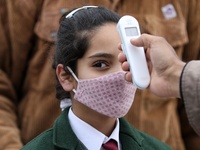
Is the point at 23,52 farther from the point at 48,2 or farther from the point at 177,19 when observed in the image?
the point at 177,19

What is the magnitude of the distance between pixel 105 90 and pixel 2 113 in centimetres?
77

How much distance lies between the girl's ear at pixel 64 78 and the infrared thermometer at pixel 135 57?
40 centimetres

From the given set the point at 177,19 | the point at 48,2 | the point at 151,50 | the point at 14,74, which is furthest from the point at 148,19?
the point at 151,50

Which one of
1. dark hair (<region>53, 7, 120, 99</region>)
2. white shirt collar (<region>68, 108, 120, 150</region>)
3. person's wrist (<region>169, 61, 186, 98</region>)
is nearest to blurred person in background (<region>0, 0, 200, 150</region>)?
dark hair (<region>53, 7, 120, 99</region>)

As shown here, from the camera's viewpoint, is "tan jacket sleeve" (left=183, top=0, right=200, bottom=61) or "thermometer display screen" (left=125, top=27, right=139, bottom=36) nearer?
"thermometer display screen" (left=125, top=27, right=139, bottom=36)

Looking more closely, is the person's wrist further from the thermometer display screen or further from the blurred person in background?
the blurred person in background

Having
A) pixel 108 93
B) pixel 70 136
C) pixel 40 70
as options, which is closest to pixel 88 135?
pixel 70 136

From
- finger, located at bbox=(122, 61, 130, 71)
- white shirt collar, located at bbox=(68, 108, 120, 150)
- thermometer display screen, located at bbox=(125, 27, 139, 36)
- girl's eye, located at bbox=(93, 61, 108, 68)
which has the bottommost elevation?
white shirt collar, located at bbox=(68, 108, 120, 150)

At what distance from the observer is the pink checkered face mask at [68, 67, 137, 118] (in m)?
2.50

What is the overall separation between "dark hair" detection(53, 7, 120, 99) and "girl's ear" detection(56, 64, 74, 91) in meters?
0.03

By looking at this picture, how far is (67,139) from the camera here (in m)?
2.49

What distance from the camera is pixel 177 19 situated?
3402mm

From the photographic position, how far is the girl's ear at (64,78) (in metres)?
2.62

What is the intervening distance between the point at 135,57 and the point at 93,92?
349 millimetres
